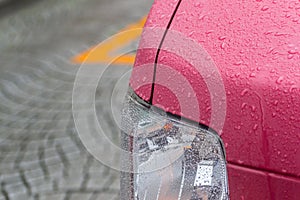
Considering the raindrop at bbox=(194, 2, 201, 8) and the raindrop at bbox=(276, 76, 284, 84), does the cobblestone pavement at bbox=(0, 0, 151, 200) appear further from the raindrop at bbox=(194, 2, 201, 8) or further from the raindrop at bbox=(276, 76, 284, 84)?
the raindrop at bbox=(276, 76, 284, 84)

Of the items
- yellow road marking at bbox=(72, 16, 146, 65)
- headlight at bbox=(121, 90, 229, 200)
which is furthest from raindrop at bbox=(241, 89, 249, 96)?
yellow road marking at bbox=(72, 16, 146, 65)

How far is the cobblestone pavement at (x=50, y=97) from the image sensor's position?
4137mm

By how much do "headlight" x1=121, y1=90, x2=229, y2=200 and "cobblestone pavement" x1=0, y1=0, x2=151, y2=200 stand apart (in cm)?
29

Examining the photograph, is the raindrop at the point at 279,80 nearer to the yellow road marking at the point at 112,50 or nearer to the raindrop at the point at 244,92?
the raindrop at the point at 244,92

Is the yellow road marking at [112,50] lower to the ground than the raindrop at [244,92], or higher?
higher

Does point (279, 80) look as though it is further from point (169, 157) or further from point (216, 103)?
point (169, 157)

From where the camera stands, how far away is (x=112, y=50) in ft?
10.6

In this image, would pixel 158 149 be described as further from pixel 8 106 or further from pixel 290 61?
pixel 8 106

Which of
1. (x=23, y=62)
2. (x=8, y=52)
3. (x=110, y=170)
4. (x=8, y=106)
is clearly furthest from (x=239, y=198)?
(x=8, y=52)

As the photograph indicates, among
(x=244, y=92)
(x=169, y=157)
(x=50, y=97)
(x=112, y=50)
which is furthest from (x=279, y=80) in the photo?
(x=50, y=97)

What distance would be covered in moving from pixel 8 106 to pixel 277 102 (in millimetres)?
4010

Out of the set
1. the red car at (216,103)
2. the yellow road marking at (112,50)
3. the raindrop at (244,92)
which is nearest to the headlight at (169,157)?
the red car at (216,103)

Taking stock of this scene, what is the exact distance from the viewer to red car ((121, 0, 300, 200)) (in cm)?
170

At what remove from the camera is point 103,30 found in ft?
23.1
